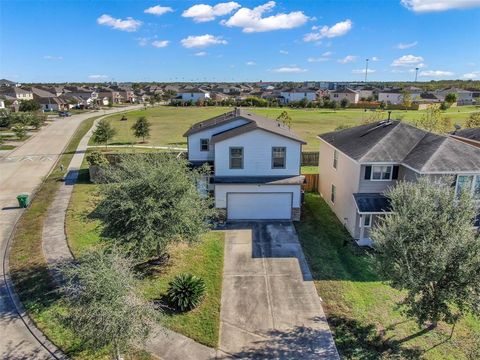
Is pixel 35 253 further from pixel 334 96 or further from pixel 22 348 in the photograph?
pixel 334 96

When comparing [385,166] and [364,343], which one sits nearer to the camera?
[364,343]

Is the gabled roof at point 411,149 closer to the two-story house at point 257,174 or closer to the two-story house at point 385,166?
the two-story house at point 385,166

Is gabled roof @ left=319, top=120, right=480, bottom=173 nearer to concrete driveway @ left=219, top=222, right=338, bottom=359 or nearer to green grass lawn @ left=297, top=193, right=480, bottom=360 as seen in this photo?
green grass lawn @ left=297, top=193, right=480, bottom=360

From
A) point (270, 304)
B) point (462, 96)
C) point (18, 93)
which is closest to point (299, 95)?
point (462, 96)

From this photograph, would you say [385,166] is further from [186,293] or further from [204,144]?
[186,293]

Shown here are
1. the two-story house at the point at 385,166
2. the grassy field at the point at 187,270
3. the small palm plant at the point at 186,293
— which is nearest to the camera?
the grassy field at the point at 187,270

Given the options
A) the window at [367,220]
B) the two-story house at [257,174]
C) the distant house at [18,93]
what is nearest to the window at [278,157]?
the two-story house at [257,174]
